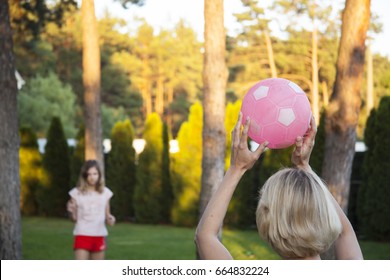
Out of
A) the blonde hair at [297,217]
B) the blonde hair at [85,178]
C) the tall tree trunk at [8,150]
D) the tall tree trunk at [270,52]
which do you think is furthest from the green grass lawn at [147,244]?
the tall tree trunk at [270,52]

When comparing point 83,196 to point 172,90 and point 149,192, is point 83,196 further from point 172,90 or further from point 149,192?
point 172,90

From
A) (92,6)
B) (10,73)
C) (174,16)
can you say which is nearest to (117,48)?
(174,16)

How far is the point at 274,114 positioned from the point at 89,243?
188 inches

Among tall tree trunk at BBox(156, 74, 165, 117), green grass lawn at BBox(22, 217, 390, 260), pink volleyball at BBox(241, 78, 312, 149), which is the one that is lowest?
green grass lawn at BBox(22, 217, 390, 260)

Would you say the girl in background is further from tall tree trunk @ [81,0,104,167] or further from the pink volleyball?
tall tree trunk @ [81,0,104,167]

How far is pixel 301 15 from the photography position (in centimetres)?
3831

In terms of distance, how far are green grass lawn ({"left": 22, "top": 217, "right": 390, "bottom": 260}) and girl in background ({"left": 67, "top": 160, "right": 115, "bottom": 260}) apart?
369 centimetres

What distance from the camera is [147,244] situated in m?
13.3

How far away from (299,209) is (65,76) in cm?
4296

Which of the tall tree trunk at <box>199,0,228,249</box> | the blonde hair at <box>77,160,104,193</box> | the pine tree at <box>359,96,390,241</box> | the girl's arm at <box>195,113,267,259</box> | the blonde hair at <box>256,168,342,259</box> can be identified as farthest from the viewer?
the pine tree at <box>359,96,390,241</box>

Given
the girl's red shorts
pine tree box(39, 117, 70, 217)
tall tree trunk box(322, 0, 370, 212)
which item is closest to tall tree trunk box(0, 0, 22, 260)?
the girl's red shorts

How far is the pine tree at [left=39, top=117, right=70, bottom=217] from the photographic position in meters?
19.4

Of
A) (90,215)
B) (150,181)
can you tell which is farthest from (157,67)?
(90,215)

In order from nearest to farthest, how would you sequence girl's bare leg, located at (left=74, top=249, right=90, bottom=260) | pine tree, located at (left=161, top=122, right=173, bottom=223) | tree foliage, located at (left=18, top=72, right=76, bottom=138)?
girl's bare leg, located at (left=74, top=249, right=90, bottom=260) → pine tree, located at (left=161, top=122, right=173, bottom=223) → tree foliage, located at (left=18, top=72, right=76, bottom=138)
